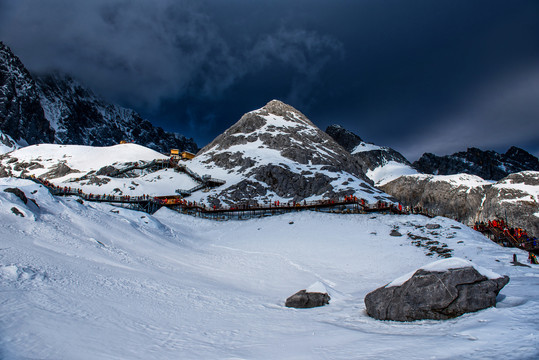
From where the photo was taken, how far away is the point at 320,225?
35.7m

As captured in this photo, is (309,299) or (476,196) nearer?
(309,299)

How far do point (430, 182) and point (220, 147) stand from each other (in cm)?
10459

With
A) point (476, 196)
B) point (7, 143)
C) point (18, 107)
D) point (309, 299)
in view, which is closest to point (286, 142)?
point (476, 196)

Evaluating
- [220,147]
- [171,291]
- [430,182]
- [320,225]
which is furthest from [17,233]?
[430,182]

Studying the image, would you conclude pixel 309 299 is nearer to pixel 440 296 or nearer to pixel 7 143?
pixel 440 296

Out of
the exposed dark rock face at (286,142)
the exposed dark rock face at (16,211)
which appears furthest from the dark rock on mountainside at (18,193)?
the exposed dark rock face at (286,142)

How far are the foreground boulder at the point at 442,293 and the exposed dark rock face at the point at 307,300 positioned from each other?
10.1ft

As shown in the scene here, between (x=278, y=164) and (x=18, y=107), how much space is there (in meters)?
180

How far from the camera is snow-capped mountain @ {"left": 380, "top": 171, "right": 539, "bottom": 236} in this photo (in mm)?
101875

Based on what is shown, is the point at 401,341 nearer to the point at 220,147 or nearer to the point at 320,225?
the point at 320,225

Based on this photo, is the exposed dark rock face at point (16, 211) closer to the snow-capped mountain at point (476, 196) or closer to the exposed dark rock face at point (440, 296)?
→ the exposed dark rock face at point (440, 296)

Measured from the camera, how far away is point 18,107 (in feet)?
583

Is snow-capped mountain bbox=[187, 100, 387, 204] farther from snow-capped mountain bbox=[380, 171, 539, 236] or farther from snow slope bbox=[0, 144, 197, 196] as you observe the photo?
snow-capped mountain bbox=[380, 171, 539, 236]

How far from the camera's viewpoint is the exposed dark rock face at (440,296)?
28.5 ft
